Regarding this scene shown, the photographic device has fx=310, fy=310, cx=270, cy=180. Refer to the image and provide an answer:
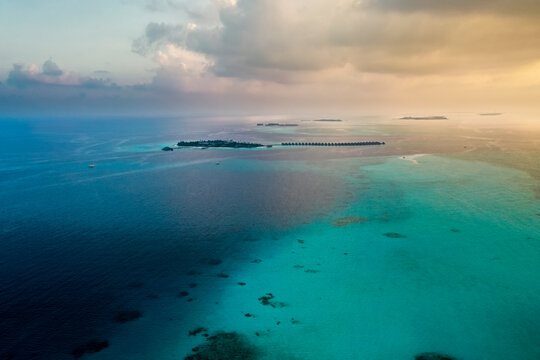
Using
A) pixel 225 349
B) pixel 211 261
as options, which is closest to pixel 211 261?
pixel 211 261

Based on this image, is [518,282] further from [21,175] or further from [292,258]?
[21,175]

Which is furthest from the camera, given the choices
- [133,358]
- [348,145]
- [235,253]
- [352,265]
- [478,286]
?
[348,145]

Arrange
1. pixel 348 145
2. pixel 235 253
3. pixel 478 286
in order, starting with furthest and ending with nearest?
1. pixel 348 145
2. pixel 235 253
3. pixel 478 286

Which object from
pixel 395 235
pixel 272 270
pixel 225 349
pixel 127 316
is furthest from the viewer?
pixel 395 235

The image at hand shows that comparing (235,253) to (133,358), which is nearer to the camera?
(133,358)

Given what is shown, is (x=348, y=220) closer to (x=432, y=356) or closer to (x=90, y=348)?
(x=432, y=356)

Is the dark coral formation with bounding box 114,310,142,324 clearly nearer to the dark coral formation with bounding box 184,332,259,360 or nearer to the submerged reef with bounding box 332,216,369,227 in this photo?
the dark coral formation with bounding box 184,332,259,360

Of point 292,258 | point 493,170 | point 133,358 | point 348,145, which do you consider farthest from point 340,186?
point 348,145

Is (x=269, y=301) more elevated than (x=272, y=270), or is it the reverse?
(x=272, y=270)

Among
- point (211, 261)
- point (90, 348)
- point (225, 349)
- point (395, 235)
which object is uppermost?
point (211, 261)
